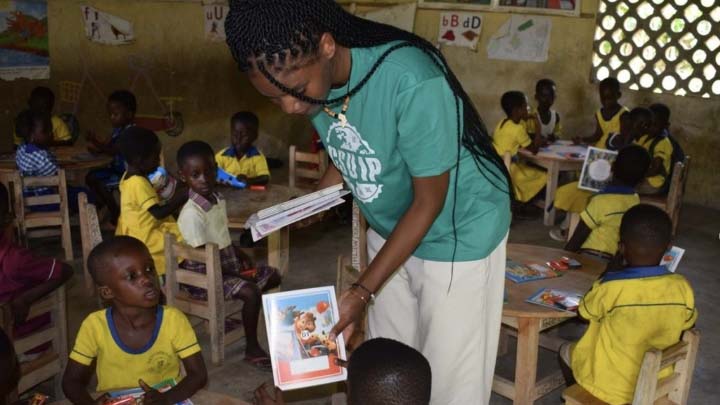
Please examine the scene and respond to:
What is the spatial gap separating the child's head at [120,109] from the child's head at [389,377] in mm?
4800

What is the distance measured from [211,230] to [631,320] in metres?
2.20

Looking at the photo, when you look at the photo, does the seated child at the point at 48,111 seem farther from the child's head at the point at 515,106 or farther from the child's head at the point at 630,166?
the child's head at the point at 630,166

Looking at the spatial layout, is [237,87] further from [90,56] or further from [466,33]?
[466,33]

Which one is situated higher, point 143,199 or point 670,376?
point 143,199

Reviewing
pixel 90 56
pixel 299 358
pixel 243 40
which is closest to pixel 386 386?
pixel 299 358

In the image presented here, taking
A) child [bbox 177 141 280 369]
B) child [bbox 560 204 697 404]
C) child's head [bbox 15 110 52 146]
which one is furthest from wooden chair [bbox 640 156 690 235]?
child's head [bbox 15 110 52 146]

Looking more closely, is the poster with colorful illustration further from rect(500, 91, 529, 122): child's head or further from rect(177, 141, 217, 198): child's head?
rect(500, 91, 529, 122): child's head

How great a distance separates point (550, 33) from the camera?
349 inches

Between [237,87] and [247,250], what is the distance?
398cm

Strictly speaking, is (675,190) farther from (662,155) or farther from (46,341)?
(46,341)

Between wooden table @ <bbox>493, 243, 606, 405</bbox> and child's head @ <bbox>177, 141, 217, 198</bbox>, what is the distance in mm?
1658

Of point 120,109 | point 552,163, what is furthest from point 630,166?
point 120,109

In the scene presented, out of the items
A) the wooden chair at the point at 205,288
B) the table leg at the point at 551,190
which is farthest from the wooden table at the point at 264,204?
the table leg at the point at 551,190

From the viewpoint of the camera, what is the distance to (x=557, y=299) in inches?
131
